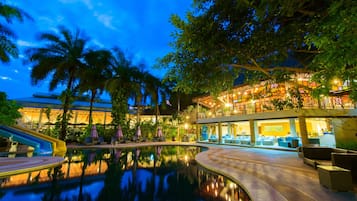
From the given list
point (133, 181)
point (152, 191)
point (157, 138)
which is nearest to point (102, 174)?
point (133, 181)

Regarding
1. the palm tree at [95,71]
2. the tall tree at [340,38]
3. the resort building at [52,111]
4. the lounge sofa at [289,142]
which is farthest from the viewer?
the resort building at [52,111]

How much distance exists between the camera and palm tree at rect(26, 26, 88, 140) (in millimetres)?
14039

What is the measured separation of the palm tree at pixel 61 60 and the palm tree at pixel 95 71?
1.86ft

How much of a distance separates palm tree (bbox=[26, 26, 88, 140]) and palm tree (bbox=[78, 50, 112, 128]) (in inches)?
22.4

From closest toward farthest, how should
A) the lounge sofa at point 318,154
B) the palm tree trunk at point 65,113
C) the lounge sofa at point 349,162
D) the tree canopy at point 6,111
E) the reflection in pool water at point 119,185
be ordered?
the reflection in pool water at point 119,185
the lounge sofa at point 349,162
the lounge sofa at point 318,154
the tree canopy at point 6,111
the palm tree trunk at point 65,113

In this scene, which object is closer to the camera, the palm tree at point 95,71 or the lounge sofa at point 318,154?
the lounge sofa at point 318,154

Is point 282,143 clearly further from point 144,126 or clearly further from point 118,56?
point 118,56

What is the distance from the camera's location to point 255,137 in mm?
13750

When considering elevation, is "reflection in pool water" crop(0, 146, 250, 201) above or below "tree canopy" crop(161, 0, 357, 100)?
below

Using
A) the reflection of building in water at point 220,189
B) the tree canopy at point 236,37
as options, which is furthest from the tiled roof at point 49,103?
the reflection of building in water at point 220,189

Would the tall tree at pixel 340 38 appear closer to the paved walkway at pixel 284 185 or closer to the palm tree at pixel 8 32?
the paved walkway at pixel 284 185

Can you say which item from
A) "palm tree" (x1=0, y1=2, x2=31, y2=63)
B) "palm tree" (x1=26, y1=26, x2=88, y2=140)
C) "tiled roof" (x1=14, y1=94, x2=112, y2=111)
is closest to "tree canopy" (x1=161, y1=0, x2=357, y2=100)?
"palm tree" (x1=0, y1=2, x2=31, y2=63)

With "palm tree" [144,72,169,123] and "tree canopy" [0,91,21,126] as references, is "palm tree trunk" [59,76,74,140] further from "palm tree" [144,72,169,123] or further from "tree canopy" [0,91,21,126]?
"palm tree" [144,72,169,123]

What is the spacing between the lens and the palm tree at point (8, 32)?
634 cm
